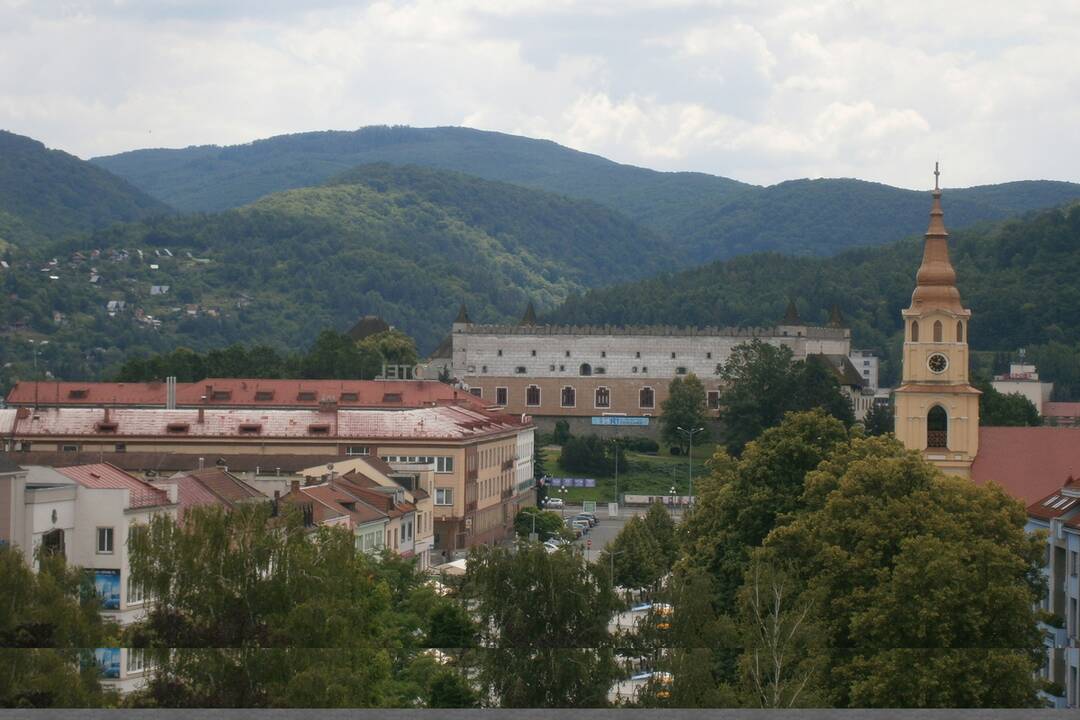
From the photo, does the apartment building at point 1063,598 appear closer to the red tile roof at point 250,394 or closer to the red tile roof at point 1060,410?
the red tile roof at point 250,394

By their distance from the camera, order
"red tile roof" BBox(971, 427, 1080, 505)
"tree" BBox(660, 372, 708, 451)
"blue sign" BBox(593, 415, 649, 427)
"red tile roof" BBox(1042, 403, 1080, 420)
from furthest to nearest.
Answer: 1. "blue sign" BBox(593, 415, 649, 427)
2. "red tile roof" BBox(1042, 403, 1080, 420)
3. "tree" BBox(660, 372, 708, 451)
4. "red tile roof" BBox(971, 427, 1080, 505)

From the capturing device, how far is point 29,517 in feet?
152

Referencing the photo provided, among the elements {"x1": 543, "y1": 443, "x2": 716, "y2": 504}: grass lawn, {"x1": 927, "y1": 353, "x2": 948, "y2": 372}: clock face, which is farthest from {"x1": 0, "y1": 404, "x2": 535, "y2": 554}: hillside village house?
{"x1": 543, "y1": 443, "x2": 716, "y2": 504}: grass lawn

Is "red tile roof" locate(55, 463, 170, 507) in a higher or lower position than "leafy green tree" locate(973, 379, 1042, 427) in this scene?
lower

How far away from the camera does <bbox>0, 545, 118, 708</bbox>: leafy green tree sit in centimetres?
2883

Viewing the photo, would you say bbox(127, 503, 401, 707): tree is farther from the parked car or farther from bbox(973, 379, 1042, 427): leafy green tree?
bbox(973, 379, 1042, 427): leafy green tree

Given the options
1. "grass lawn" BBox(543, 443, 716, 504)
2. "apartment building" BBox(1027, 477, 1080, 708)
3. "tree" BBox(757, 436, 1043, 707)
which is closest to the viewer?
"tree" BBox(757, 436, 1043, 707)

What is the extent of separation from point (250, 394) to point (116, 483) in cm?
7334

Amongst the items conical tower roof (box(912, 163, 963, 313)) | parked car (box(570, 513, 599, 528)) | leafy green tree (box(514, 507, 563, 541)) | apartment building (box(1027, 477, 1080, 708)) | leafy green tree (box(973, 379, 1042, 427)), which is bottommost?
parked car (box(570, 513, 599, 528))

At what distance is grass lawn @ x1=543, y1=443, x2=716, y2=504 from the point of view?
132375 mm

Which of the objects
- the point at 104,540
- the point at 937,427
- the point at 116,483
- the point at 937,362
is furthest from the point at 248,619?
the point at 937,362

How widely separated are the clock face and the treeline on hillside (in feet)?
233

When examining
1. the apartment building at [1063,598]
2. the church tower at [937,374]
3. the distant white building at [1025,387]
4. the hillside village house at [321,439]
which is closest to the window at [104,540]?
the apartment building at [1063,598]

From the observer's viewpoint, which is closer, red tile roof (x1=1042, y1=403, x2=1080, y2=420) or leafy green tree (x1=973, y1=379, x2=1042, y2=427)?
leafy green tree (x1=973, y1=379, x2=1042, y2=427)
